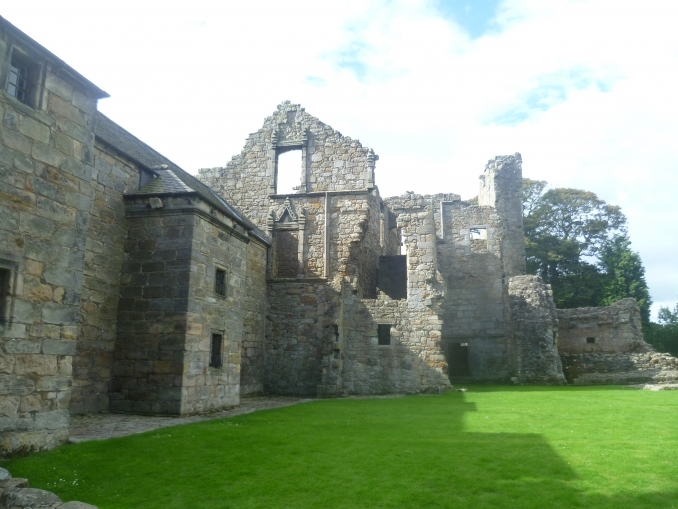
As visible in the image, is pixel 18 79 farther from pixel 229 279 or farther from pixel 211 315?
pixel 229 279

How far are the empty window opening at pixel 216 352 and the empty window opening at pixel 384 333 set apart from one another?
6793 mm

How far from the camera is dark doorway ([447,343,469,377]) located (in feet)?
82.6

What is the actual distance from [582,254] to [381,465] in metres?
36.4

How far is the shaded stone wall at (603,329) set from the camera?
26.5 metres

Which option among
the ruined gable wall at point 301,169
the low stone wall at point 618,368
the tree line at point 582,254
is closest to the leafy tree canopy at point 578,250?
the tree line at point 582,254

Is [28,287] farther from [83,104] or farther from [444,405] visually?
[444,405]

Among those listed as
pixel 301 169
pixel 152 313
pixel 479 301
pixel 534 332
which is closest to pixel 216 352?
pixel 152 313

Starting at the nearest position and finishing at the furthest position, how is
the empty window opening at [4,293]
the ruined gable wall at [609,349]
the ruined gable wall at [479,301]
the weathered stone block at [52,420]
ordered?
the empty window opening at [4,293]
the weathered stone block at [52,420]
the ruined gable wall at [609,349]
the ruined gable wall at [479,301]

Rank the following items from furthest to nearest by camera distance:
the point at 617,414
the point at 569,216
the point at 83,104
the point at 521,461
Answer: the point at 569,216 < the point at 617,414 < the point at 83,104 < the point at 521,461

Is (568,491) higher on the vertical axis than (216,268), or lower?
lower

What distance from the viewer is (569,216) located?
39.8 metres

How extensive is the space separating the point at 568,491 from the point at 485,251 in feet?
70.7

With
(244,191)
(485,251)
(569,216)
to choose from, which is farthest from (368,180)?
(569,216)

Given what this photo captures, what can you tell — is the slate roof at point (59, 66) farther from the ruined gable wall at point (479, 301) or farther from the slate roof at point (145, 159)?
the ruined gable wall at point (479, 301)
